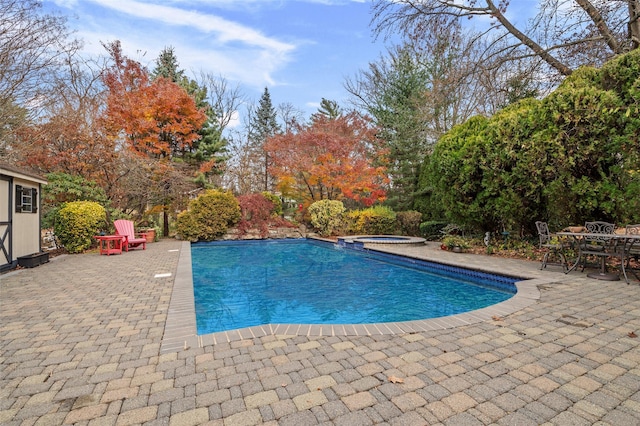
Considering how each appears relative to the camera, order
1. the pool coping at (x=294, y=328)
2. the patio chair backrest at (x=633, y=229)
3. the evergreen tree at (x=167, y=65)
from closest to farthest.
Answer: the pool coping at (x=294, y=328) < the patio chair backrest at (x=633, y=229) < the evergreen tree at (x=167, y=65)

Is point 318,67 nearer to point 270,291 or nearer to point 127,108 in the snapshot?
point 127,108

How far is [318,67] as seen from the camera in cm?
1752

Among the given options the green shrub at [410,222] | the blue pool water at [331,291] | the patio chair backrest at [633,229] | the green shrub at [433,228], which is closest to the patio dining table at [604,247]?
the patio chair backrest at [633,229]

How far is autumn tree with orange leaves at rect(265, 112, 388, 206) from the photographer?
13.8 meters

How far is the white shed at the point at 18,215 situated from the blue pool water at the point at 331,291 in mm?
3528

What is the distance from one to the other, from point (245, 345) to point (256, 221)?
11.8 m

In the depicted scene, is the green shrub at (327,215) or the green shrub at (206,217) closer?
the green shrub at (206,217)

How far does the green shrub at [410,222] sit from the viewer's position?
13.3 m

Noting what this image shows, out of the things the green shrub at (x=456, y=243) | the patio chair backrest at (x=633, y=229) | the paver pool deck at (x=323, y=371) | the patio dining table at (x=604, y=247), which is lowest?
the paver pool deck at (x=323, y=371)

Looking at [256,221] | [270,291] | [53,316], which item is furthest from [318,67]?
[53,316]

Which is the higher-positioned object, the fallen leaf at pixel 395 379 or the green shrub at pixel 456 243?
the green shrub at pixel 456 243

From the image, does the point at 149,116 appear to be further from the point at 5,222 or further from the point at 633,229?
the point at 633,229

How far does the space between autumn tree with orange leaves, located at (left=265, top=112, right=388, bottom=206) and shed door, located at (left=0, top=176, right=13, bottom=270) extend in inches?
364

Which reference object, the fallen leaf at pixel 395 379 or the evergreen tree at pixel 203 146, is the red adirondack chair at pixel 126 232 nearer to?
the evergreen tree at pixel 203 146
